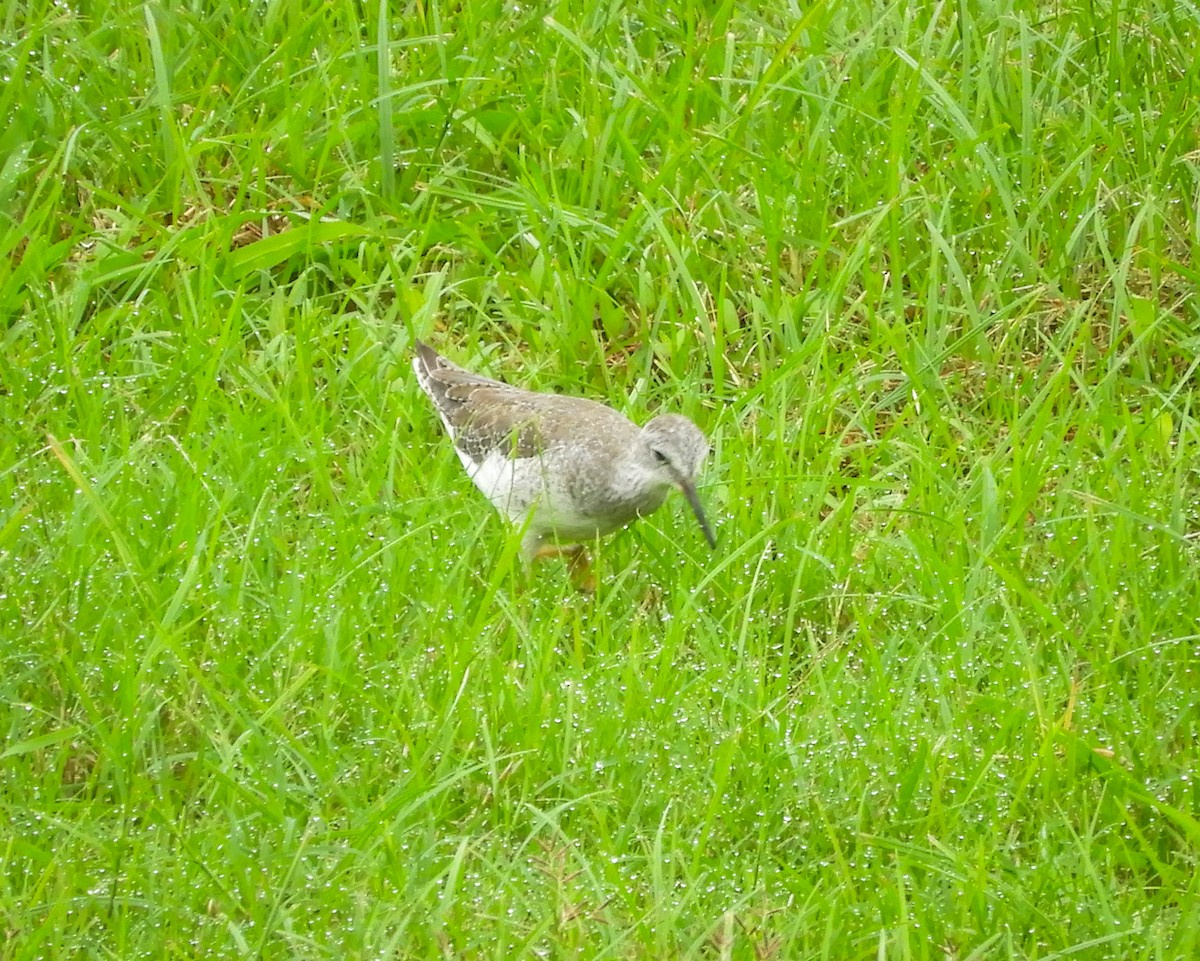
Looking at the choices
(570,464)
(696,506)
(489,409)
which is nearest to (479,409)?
(489,409)

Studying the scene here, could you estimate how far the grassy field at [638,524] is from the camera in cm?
498

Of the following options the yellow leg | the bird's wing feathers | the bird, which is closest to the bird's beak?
the bird

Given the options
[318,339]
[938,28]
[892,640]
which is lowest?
[892,640]

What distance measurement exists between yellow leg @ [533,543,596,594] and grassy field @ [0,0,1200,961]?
0.15 metres

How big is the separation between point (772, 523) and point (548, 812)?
180 cm

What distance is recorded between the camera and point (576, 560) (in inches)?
278

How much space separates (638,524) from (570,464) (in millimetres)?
429

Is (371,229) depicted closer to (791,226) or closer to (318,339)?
(318,339)

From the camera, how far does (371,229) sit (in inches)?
314

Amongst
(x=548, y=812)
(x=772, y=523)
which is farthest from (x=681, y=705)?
(x=772, y=523)

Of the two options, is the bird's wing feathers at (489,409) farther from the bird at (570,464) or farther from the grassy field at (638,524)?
the grassy field at (638,524)

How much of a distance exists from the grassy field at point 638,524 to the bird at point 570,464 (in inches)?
5.7

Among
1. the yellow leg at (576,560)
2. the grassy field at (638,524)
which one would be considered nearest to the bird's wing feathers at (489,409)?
the grassy field at (638,524)

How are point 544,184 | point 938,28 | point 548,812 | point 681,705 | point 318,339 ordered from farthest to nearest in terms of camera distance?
point 938,28 → point 544,184 → point 318,339 → point 681,705 → point 548,812
